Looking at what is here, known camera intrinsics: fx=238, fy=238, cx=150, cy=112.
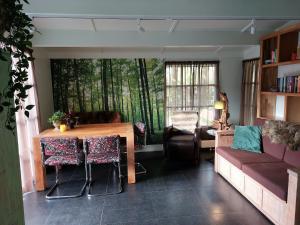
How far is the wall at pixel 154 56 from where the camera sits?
185 inches

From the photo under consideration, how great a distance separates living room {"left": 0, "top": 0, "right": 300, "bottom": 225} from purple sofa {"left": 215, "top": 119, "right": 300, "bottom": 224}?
0.02m

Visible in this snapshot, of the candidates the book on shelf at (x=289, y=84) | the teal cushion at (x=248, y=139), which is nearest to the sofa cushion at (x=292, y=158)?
the teal cushion at (x=248, y=139)

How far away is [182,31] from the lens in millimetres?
3986

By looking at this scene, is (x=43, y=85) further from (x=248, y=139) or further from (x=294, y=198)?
(x=294, y=198)

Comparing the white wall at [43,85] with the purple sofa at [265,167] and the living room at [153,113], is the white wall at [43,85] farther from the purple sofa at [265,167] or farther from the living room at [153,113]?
the purple sofa at [265,167]

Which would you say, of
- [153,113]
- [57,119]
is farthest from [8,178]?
[153,113]

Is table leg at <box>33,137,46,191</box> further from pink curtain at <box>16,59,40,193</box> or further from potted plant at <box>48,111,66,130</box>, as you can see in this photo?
potted plant at <box>48,111,66,130</box>

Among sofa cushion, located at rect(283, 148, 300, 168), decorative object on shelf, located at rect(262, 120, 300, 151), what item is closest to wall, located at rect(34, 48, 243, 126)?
decorative object on shelf, located at rect(262, 120, 300, 151)

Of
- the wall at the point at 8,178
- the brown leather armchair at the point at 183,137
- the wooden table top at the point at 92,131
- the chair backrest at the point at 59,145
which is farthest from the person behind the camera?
the brown leather armchair at the point at 183,137

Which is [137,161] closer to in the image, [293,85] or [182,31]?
[182,31]

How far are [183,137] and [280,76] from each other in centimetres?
210

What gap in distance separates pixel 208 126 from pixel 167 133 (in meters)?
1.26

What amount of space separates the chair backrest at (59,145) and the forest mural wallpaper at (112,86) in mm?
2018

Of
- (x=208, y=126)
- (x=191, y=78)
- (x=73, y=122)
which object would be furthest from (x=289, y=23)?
(x=73, y=122)
